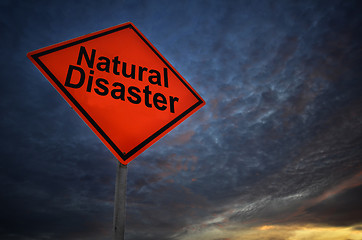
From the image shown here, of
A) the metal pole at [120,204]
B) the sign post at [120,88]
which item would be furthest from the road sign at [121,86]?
the metal pole at [120,204]

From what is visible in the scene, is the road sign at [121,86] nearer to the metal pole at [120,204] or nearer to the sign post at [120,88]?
the sign post at [120,88]

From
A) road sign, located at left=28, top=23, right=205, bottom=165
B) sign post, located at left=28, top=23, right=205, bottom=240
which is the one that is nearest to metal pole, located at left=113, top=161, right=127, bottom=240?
sign post, located at left=28, top=23, right=205, bottom=240

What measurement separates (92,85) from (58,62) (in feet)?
1.52

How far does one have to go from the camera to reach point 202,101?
315 cm

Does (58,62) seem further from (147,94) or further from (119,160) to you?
(119,160)

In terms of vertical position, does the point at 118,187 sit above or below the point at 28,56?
below

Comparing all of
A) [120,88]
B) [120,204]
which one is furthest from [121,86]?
[120,204]

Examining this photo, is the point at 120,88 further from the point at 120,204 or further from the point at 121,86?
the point at 120,204

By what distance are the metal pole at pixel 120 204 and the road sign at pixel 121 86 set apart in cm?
12

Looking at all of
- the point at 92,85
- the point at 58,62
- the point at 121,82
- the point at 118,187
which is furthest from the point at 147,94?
the point at 118,187

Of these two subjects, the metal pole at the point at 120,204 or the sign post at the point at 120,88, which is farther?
the sign post at the point at 120,88

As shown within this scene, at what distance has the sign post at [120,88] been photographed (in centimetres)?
222

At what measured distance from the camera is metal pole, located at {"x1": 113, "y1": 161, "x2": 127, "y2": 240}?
186 cm

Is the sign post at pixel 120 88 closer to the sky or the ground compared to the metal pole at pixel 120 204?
closer to the sky
